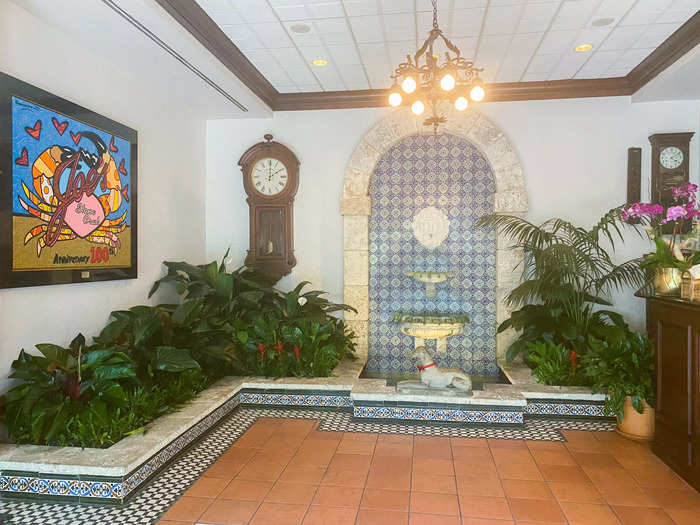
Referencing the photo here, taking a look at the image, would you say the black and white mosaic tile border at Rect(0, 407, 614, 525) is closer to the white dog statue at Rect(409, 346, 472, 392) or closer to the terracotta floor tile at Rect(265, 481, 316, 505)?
the white dog statue at Rect(409, 346, 472, 392)

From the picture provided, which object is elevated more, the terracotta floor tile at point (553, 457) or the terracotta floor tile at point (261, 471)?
the terracotta floor tile at point (553, 457)

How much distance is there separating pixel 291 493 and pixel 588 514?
1742mm

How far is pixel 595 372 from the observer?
391 centimetres

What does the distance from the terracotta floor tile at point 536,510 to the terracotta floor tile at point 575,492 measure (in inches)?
5.0

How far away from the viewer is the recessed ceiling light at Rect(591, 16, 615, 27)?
3.90 meters

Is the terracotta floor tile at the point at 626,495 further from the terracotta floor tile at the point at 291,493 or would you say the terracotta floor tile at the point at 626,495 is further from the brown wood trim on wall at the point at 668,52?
the brown wood trim on wall at the point at 668,52

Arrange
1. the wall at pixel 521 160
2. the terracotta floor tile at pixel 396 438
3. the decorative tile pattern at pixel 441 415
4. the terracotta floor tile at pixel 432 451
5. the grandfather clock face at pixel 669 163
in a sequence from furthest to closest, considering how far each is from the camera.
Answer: the wall at pixel 521 160, the grandfather clock face at pixel 669 163, the decorative tile pattern at pixel 441 415, the terracotta floor tile at pixel 396 438, the terracotta floor tile at pixel 432 451

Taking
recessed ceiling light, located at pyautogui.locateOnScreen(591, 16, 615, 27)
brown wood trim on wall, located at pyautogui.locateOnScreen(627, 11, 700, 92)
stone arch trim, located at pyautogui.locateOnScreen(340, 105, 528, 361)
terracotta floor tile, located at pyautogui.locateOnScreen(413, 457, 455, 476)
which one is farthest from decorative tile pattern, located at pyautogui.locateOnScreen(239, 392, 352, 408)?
A: brown wood trim on wall, located at pyautogui.locateOnScreen(627, 11, 700, 92)

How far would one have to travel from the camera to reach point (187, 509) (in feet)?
9.15

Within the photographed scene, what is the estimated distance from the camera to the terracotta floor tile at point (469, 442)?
12.3 feet

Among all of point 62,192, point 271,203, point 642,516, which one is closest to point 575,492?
point 642,516

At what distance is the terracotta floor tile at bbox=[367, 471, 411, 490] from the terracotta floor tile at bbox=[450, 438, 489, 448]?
0.74 m

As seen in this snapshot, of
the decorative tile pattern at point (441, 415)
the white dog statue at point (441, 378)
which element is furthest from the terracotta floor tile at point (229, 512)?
the white dog statue at point (441, 378)

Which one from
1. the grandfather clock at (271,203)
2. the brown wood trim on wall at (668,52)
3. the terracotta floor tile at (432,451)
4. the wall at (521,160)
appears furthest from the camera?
the grandfather clock at (271,203)
